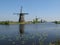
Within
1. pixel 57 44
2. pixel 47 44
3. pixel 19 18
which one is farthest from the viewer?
pixel 19 18

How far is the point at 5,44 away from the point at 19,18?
27282 mm

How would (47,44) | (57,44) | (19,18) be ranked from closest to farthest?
(57,44)
(47,44)
(19,18)

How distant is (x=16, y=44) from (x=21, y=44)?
14.0 inches

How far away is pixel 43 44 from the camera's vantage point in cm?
1031

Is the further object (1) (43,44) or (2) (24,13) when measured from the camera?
(2) (24,13)

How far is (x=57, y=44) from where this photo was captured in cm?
980

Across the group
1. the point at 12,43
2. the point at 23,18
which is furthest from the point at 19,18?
the point at 12,43

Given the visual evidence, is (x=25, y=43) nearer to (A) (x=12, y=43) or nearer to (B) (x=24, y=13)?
(A) (x=12, y=43)

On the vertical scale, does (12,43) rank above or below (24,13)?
below

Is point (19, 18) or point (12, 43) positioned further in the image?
point (19, 18)

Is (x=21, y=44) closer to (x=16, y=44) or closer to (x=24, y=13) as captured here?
(x=16, y=44)

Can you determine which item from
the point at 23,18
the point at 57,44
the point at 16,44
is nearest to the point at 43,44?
the point at 57,44

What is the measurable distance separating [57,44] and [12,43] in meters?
3.06

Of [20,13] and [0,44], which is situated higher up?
[20,13]
